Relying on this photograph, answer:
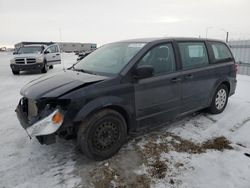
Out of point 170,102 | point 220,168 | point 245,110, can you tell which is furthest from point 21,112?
point 245,110

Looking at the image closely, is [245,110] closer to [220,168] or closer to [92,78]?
[220,168]

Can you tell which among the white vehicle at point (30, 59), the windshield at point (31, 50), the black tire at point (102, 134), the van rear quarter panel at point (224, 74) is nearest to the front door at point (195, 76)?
the van rear quarter panel at point (224, 74)

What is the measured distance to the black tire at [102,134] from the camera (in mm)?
2875

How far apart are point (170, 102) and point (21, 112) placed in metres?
2.43

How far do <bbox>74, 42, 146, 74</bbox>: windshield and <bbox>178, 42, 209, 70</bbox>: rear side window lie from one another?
35.7 inches

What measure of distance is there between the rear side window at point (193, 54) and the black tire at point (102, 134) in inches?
66.6

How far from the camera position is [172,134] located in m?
3.92

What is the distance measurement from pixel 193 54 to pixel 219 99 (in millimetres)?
1403

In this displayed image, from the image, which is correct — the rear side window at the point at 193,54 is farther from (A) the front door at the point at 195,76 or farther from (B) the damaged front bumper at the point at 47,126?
(B) the damaged front bumper at the point at 47,126

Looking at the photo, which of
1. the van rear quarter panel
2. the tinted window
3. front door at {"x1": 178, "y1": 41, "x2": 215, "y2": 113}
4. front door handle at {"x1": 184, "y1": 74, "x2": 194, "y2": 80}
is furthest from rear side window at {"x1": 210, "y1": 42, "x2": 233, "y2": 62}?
the tinted window

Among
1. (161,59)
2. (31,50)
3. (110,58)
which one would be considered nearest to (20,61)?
(31,50)

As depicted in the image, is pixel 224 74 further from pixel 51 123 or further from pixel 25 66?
pixel 25 66

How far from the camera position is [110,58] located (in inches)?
148

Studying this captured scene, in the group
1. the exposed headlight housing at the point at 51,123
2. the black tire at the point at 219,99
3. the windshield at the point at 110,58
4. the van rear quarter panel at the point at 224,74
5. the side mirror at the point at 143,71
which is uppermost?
the windshield at the point at 110,58
